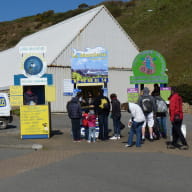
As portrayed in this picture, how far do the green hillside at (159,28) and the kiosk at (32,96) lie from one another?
1056 inches

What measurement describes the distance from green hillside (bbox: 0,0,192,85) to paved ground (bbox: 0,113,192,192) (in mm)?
28845

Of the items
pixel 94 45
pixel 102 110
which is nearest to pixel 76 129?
pixel 102 110

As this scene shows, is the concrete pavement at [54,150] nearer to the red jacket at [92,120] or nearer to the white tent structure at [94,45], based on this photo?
the red jacket at [92,120]

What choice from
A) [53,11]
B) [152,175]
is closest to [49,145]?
[152,175]

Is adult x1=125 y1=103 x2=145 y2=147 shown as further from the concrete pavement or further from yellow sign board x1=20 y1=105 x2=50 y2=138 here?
yellow sign board x1=20 y1=105 x2=50 y2=138

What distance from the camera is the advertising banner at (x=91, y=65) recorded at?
13859 millimetres

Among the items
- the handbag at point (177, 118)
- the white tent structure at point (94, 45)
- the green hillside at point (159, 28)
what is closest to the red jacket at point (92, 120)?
the handbag at point (177, 118)

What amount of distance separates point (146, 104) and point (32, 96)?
4.69 metres

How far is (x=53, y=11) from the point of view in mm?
108562

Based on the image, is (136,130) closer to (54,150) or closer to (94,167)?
(54,150)

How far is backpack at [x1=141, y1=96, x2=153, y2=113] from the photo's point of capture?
12.1m

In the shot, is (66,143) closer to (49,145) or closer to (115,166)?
(49,145)

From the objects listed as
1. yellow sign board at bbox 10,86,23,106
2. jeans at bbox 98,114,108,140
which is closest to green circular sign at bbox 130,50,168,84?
jeans at bbox 98,114,108,140

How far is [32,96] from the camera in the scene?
1429 cm
